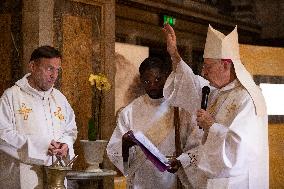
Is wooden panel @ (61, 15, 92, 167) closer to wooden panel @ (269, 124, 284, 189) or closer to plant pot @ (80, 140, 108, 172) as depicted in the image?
plant pot @ (80, 140, 108, 172)

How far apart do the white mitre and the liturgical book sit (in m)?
0.83

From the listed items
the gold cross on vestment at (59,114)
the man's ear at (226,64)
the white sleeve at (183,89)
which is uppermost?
the man's ear at (226,64)

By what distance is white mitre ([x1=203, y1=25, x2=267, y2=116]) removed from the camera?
13.7 ft

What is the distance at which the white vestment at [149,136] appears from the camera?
4.73 m

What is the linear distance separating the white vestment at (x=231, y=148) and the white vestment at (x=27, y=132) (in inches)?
47.5

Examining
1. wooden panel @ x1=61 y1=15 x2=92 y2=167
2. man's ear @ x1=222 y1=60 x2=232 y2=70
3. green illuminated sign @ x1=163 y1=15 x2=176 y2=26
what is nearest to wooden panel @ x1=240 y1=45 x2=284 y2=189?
green illuminated sign @ x1=163 y1=15 x2=176 y2=26

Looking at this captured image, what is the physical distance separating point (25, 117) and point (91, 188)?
7.01ft

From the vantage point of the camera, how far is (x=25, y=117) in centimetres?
506

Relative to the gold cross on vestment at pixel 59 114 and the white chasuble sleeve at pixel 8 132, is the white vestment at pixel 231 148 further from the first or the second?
the white chasuble sleeve at pixel 8 132

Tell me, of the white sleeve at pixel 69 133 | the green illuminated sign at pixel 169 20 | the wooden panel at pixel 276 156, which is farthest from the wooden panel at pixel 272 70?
the white sleeve at pixel 69 133

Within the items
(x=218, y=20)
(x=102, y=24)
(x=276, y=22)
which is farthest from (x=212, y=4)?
(x=102, y=24)

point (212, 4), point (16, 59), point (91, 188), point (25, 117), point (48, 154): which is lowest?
point (91, 188)

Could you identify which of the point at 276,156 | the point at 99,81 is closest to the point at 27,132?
the point at 99,81

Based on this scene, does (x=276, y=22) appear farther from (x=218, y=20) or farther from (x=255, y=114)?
(x=255, y=114)
